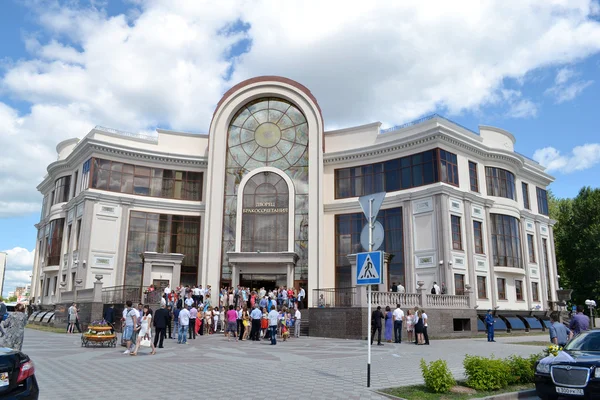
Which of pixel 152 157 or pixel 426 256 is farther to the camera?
pixel 152 157

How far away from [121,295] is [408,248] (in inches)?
772

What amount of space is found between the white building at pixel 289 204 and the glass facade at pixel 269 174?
0.09 meters

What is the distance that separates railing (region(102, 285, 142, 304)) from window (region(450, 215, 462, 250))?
69.3ft

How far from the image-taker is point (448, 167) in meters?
34.6

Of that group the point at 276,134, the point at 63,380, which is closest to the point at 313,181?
the point at 276,134

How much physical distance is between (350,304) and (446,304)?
569 cm

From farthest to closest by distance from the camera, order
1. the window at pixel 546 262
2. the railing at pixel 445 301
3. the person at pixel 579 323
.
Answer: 1. the window at pixel 546 262
2. the railing at pixel 445 301
3. the person at pixel 579 323

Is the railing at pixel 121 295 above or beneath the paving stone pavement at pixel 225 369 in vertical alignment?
above

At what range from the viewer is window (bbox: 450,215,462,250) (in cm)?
3366

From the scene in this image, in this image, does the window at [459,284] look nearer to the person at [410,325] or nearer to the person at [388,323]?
the person at [410,325]

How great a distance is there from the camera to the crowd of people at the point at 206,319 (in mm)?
17281

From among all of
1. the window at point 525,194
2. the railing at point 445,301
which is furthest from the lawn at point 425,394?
the window at point 525,194

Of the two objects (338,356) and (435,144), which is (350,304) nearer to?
(338,356)

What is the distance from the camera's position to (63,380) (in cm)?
1091
